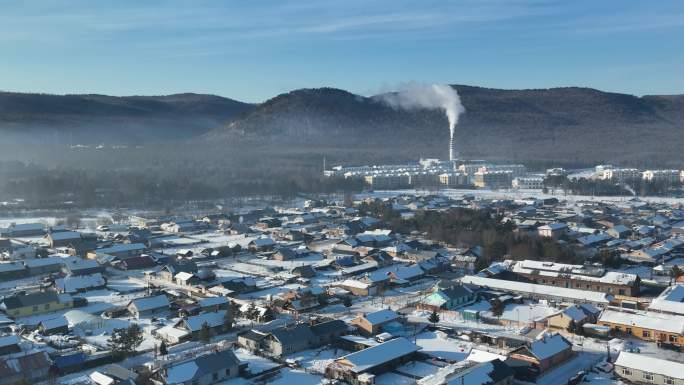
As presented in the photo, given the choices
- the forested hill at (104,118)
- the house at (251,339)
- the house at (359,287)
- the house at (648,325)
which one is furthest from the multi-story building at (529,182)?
the forested hill at (104,118)

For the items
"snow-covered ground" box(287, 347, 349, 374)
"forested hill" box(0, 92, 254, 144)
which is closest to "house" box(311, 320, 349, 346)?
"snow-covered ground" box(287, 347, 349, 374)

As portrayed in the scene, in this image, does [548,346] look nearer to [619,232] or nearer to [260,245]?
[260,245]

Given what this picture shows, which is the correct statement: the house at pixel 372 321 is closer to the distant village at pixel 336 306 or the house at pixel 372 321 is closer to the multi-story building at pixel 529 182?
the distant village at pixel 336 306

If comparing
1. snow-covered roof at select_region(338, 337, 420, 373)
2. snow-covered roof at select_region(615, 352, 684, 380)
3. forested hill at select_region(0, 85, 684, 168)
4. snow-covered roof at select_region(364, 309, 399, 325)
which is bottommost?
snow-covered roof at select_region(338, 337, 420, 373)

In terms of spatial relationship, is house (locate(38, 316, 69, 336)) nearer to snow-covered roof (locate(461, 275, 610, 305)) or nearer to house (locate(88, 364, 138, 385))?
house (locate(88, 364, 138, 385))

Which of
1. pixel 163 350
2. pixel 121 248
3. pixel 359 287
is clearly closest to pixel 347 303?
pixel 359 287

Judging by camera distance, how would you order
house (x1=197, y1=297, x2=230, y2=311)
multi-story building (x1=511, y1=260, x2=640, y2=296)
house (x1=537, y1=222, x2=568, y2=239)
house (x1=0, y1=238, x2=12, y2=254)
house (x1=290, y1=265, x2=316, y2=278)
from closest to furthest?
house (x1=197, y1=297, x2=230, y2=311) → multi-story building (x1=511, y1=260, x2=640, y2=296) → house (x1=290, y1=265, x2=316, y2=278) → house (x1=0, y1=238, x2=12, y2=254) → house (x1=537, y1=222, x2=568, y2=239)
